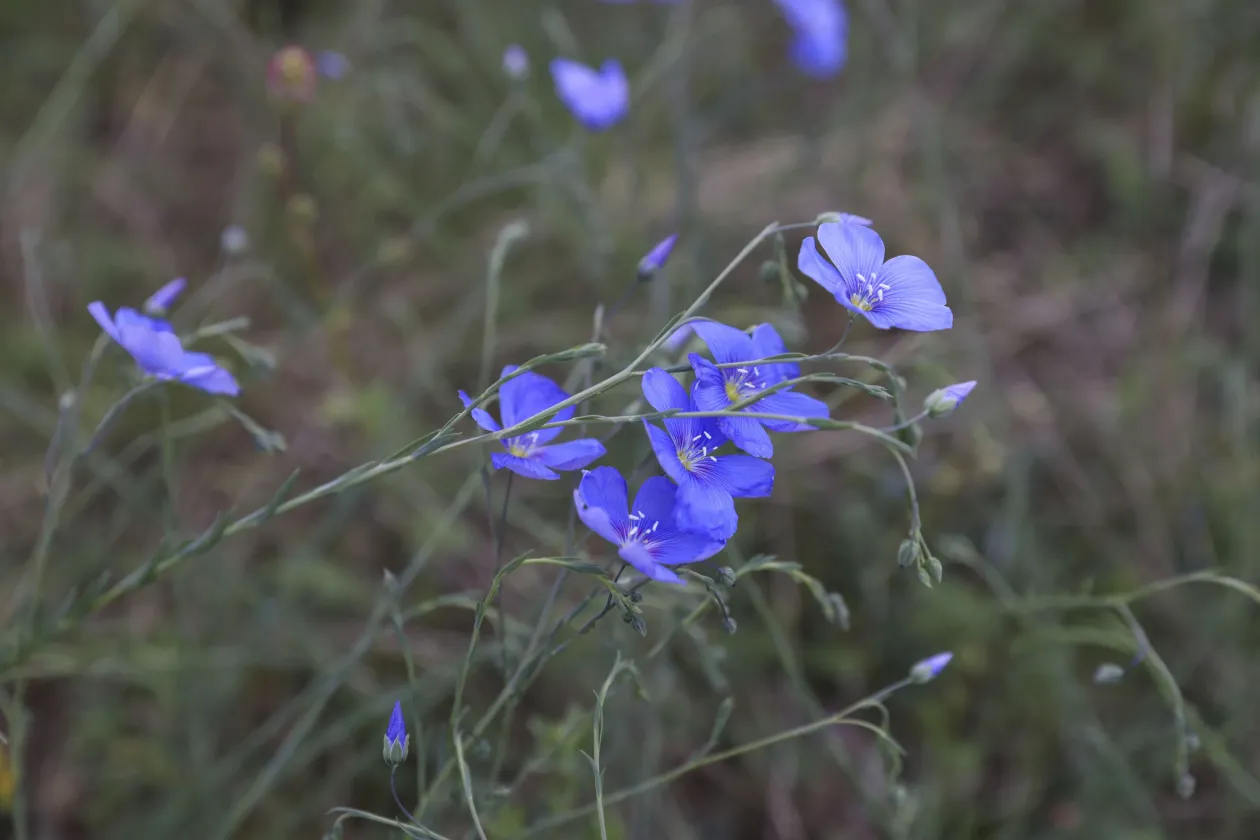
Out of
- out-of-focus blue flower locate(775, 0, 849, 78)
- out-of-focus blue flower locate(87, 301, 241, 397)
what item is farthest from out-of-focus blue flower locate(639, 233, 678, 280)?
out-of-focus blue flower locate(775, 0, 849, 78)

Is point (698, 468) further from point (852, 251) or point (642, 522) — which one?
point (852, 251)

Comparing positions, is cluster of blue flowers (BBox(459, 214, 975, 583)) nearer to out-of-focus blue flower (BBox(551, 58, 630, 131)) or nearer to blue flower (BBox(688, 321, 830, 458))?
blue flower (BBox(688, 321, 830, 458))

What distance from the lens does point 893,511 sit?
271cm

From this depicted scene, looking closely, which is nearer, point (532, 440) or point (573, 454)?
point (573, 454)

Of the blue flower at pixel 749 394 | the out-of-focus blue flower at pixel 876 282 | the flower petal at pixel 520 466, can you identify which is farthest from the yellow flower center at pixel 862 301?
the flower petal at pixel 520 466

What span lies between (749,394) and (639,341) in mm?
1088

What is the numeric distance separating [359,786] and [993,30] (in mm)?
3180

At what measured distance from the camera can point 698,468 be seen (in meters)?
1.34

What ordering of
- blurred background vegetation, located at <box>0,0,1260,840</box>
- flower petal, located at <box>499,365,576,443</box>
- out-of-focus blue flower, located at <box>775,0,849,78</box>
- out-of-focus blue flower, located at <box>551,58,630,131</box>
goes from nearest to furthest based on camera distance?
flower petal, located at <box>499,365,576,443</box>, blurred background vegetation, located at <box>0,0,1260,840</box>, out-of-focus blue flower, located at <box>551,58,630,131</box>, out-of-focus blue flower, located at <box>775,0,849,78</box>

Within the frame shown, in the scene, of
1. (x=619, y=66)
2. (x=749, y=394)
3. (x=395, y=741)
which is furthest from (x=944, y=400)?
(x=619, y=66)

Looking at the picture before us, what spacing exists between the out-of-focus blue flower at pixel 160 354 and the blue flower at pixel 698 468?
0.67 metres

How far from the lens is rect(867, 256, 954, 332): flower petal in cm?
135

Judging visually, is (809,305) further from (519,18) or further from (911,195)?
(519,18)

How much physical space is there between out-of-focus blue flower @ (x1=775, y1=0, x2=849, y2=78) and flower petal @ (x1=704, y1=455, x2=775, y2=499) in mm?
2297
